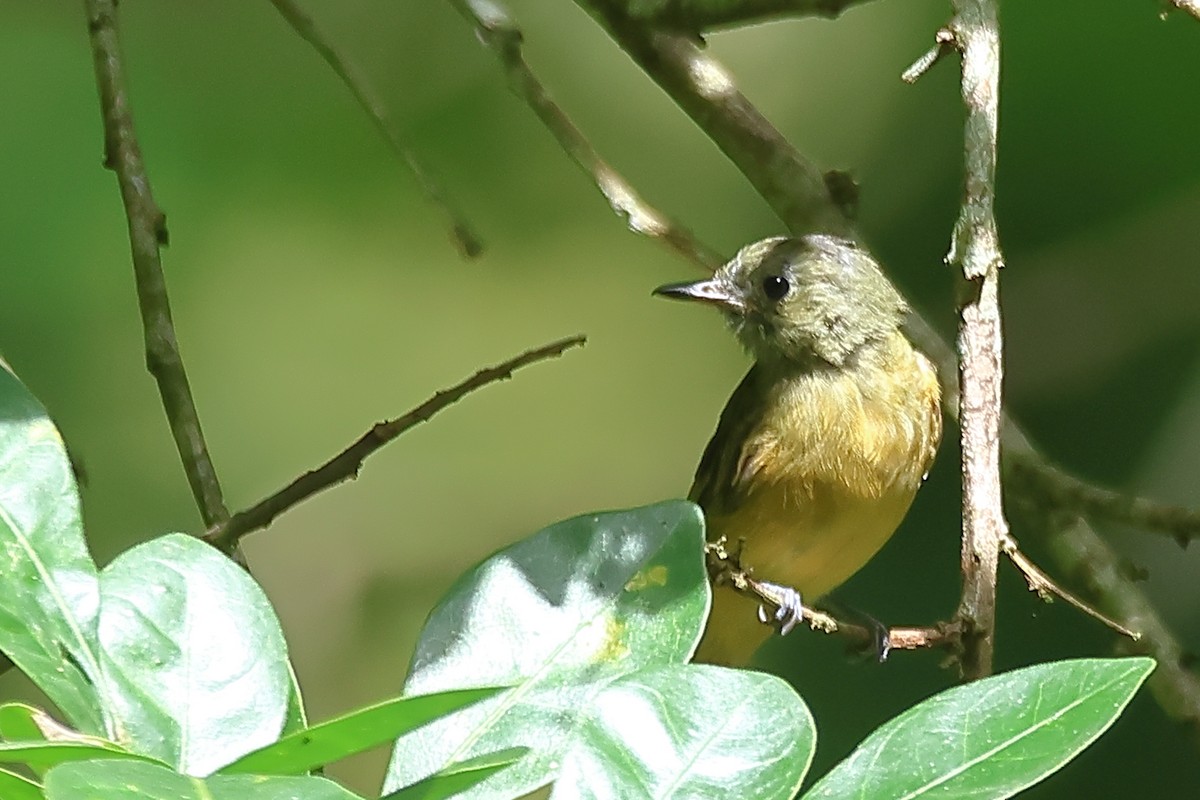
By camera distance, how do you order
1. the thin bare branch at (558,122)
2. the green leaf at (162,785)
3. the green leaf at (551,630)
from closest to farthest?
1. the green leaf at (162,785)
2. the green leaf at (551,630)
3. the thin bare branch at (558,122)

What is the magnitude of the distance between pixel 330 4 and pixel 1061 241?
2052 millimetres

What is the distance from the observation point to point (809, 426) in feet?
10.3

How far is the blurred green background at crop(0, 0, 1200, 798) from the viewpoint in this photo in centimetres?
397

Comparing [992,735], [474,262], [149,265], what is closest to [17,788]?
[992,735]

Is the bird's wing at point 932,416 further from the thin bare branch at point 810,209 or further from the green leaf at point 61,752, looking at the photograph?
the green leaf at point 61,752

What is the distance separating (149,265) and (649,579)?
108cm

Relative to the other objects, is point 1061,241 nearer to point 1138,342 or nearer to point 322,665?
point 1138,342

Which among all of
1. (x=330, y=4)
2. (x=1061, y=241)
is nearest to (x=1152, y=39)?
(x=1061, y=241)

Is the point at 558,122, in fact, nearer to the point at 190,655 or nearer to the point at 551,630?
the point at 551,630

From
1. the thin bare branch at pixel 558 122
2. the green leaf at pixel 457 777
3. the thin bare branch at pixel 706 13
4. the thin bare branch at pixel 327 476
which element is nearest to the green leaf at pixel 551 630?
the green leaf at pixel 457 777

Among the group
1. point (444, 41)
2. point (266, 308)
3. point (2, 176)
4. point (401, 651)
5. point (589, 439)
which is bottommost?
point (401, 651)

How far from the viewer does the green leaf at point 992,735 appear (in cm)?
103

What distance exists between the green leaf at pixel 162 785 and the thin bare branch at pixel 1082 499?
162cm

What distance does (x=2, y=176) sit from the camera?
3654 mm
